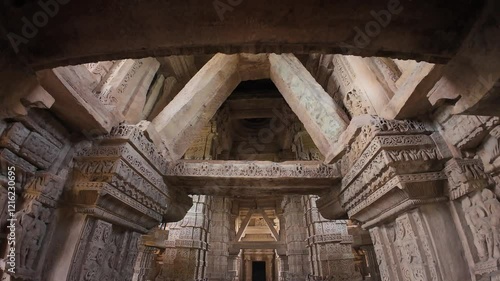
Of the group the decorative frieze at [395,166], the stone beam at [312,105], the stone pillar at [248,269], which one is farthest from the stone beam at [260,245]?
the decorative frieze at [395,166]

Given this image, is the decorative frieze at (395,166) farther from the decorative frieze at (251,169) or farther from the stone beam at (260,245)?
the stone beam at (260,245)

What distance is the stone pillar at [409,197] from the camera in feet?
7.91

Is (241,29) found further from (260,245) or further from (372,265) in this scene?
(260,245)

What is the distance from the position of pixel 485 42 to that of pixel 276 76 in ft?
12.5

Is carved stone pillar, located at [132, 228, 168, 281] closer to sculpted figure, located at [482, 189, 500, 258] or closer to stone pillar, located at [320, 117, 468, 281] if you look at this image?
stone pillar, located at [320, 117, 468, 281]

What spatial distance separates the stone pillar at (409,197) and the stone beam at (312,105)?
0.62 metres

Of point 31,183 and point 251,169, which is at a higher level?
point 251,169

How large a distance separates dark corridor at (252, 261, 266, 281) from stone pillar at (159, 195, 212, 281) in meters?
12.6

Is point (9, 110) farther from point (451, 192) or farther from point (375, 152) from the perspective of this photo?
point (451, 192)

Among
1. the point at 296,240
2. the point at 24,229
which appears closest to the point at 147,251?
the point at 296,240

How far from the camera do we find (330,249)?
22.7 ft

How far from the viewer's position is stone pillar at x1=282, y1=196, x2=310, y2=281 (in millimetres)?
8586

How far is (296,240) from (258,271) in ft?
38.0

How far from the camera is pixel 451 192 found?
246 cm
